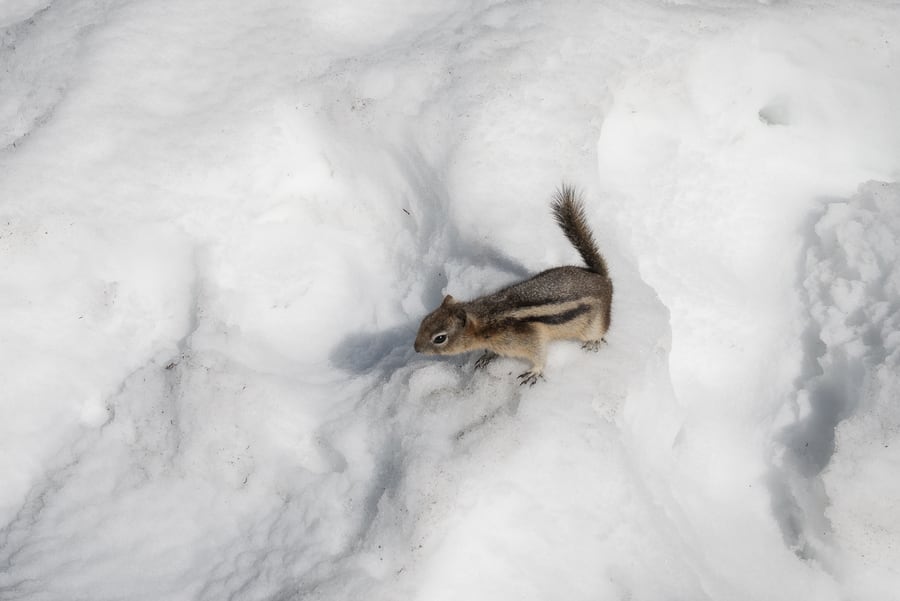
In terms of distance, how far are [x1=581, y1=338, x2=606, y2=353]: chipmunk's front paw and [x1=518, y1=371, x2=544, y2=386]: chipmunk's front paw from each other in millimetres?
309

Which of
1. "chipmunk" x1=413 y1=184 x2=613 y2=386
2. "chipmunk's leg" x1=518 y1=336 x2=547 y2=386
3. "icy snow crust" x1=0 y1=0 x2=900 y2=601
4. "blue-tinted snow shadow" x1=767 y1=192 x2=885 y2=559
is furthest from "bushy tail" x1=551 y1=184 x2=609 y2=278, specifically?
"blue-tinted snow shadow" x1=767 y1=192 x2=885 y2=559

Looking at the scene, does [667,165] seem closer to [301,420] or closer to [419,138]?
[419,138]

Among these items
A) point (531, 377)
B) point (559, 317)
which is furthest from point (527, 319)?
point (531, 377)

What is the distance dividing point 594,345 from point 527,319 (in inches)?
17.6

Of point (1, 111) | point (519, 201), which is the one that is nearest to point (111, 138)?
point (1, 111)

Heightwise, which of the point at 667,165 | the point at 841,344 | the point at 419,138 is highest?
the point at 419,138

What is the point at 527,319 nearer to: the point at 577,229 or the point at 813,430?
the point at 577,229

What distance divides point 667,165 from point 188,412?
9.98 ft

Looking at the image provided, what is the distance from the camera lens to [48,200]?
401cm

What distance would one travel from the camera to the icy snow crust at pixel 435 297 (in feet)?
9.93

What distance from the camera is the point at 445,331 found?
326 centimetres

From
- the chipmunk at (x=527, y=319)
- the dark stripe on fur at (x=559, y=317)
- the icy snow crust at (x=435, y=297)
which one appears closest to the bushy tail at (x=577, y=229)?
the chipmunk at (x=527, y=319)

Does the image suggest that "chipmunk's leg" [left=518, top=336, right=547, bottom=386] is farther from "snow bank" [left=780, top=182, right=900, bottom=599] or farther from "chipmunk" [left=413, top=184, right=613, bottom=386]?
"snow bank" [left=780, top=182, right=900, bottom=599]

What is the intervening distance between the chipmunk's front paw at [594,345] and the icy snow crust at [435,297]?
49mm
